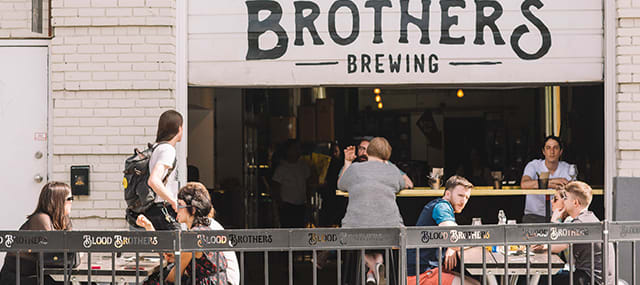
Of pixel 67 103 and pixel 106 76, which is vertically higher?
pixel 106 76

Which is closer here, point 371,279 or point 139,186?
point 139,186

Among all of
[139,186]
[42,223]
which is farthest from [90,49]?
[42,223]

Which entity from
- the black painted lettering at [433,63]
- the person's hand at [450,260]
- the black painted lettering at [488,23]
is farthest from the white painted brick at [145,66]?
the person's hand at [450,260]

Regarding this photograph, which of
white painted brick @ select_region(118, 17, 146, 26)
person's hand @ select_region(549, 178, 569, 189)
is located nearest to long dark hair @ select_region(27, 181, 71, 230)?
white painted brick @ select_region(118, 17, 146, 26)

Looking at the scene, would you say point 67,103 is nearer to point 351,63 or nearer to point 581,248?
point 351,63

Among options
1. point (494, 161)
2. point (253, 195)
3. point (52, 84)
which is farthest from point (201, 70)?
point (494, 161)

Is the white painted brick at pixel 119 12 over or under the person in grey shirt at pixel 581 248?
over

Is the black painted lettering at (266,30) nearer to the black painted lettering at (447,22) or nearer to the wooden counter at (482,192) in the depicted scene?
the black painted lettering at (447,22)

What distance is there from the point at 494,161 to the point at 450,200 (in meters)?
8.86

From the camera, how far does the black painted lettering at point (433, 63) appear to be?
285 inches

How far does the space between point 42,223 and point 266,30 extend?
2945mm

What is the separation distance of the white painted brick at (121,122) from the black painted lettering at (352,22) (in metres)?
2.08

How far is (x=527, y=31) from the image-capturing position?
7195 millimetres

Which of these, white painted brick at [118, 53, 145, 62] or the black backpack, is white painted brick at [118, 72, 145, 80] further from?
the black backpack
